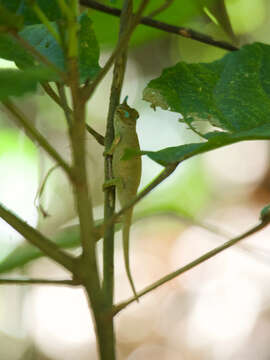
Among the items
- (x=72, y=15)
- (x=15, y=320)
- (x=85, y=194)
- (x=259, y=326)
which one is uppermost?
(x=72, y=15)

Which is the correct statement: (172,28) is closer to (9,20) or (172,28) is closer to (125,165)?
(125,165)

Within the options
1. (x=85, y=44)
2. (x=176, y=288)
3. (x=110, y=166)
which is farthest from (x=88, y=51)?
(x=176, y=288)

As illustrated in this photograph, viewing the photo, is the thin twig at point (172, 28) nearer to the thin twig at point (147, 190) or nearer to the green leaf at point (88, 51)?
the green leaf at point (88, 51)

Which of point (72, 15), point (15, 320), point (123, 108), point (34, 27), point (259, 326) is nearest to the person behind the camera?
point (72, 15)

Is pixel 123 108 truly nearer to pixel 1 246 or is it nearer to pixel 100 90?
pixel 1 246

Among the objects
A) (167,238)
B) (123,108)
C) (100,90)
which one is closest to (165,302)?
(167,238)

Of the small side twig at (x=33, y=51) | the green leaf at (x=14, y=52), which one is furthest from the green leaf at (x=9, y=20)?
the green leaf at (x=14, y=52)

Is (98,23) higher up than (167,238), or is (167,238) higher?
(98,23)
